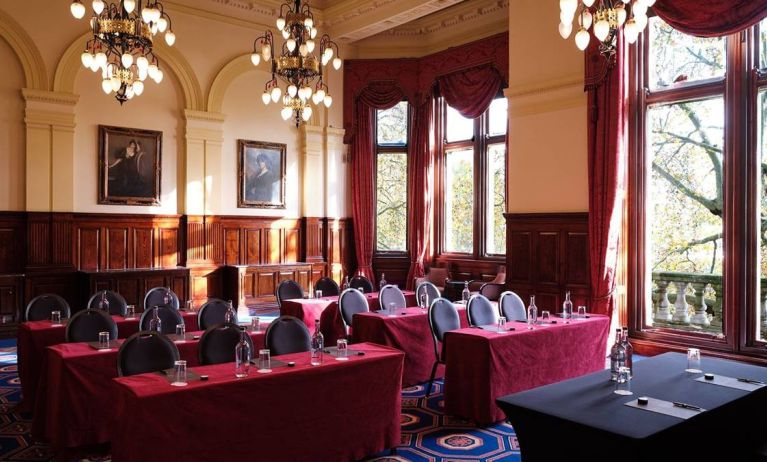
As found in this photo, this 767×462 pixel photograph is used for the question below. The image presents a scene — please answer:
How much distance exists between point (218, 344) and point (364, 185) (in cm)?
834

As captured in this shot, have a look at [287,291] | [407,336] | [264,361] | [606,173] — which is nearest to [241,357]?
[264,361]

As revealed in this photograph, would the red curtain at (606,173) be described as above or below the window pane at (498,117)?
below

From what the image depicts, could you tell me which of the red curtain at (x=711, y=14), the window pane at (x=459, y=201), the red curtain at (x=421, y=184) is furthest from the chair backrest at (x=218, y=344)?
the window pane at (x=459, y=201)

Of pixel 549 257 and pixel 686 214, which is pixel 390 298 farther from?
pixel 686 214

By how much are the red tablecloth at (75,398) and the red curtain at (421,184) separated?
8.03 meters

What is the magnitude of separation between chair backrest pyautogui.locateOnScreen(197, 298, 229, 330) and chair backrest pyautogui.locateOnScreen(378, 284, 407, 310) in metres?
2.12

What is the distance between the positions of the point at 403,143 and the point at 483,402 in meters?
8.39

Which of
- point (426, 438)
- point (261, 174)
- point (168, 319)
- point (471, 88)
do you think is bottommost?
point (426, 438)

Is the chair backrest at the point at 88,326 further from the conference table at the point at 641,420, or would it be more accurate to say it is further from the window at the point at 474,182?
the window at the point at 474,182

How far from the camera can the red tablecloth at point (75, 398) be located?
437 centimetres

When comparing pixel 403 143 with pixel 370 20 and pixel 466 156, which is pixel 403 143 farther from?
pixel 370 20

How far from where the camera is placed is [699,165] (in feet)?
25.4

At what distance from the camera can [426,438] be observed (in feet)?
16.1

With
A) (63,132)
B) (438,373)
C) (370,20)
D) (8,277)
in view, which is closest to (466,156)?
(370,20)
